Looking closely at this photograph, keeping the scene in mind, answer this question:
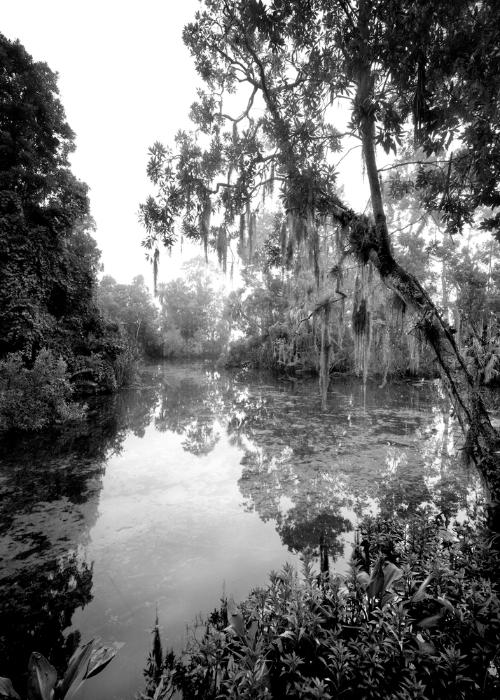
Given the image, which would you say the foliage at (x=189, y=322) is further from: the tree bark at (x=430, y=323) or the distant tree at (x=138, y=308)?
the tree bark at (x=430, y=323)

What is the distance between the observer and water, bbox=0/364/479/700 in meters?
2.56

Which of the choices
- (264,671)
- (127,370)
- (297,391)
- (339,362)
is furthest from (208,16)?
(339,362)

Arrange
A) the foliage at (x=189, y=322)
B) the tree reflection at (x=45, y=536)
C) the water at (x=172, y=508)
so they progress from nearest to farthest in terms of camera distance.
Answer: the tree reflection at (x=45, y=536), the water at (x=172, y=508), the foliage at (x=189, y=322)

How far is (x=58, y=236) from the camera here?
469 inches

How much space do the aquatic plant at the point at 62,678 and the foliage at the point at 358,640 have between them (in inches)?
15.7

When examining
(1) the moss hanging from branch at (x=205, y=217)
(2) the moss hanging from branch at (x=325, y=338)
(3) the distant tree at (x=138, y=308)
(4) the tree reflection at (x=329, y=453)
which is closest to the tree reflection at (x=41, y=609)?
(4) the tree reflection at (x=329, y=453)

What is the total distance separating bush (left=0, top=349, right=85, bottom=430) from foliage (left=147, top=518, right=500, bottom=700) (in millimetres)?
7044

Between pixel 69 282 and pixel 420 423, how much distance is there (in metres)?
12.6

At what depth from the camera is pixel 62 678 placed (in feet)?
6.62

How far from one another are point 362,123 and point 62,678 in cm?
540

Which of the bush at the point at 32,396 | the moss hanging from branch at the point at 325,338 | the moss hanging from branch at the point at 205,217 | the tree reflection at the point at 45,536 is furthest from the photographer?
the bush at the point at 32,396

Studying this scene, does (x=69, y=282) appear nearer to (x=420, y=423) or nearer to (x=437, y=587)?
(x=420, y=423)

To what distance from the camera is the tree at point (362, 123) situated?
2621 mm

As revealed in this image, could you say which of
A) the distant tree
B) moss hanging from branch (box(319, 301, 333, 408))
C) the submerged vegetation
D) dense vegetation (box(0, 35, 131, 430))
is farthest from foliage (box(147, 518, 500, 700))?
the distant tree
